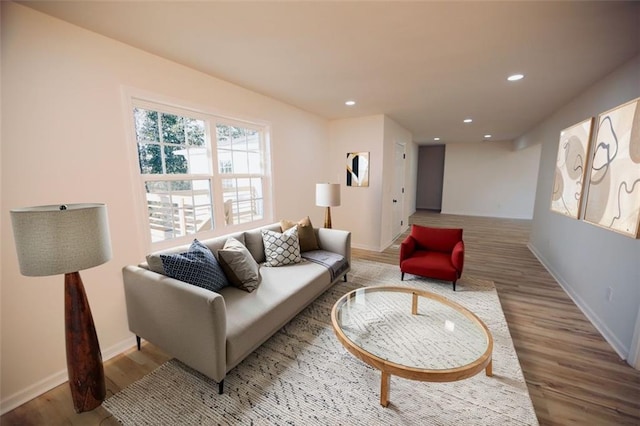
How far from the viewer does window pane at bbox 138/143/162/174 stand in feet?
7.34

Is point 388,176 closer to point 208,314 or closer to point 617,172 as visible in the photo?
point 617,172

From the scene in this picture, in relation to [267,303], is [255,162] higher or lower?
higher

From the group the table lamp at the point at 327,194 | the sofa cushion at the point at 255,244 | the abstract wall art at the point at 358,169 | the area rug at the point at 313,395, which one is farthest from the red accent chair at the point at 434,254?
the sofa cushion at the point at 255,244

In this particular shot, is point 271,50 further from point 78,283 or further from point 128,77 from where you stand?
point 78,283

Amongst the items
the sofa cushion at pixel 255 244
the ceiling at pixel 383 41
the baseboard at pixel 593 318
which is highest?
the ceiling at pixel 383 41

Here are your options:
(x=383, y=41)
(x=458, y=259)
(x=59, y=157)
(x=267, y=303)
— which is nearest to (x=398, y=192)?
(x=458, y=259)

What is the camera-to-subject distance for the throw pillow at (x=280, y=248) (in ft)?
8.90

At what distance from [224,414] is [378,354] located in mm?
978

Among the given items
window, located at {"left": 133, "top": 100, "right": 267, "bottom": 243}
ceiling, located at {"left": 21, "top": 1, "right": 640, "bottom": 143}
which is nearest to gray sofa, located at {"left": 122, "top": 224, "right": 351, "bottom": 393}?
window, located at {"left": 133, "top": 100, "right": 267, "bottom": 243}

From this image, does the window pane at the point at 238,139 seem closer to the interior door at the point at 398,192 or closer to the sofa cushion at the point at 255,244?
the sofa cushion at the point at 255,244

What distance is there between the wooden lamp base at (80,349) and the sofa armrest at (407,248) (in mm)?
2945

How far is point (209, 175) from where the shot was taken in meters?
2.80

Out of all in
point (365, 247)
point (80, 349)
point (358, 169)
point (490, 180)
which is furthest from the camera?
point (490, 180)

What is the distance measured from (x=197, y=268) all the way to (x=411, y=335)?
1.65 metres
